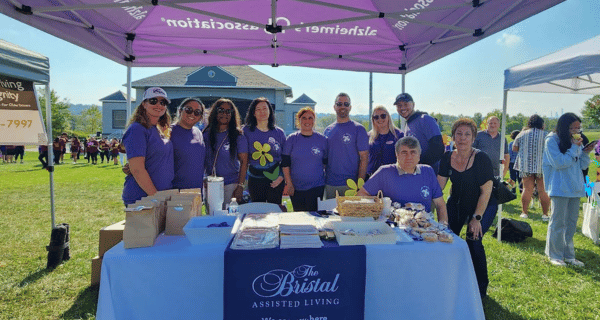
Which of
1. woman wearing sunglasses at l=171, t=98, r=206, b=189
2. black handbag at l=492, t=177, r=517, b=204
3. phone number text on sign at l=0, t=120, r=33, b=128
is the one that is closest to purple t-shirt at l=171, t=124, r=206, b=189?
woman wearing sunglasses at l=171, t=98, r=206, b=189

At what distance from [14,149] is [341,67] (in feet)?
57.3

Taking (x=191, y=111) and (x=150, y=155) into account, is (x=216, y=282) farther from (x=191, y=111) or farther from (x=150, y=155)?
(x=191, y=111)

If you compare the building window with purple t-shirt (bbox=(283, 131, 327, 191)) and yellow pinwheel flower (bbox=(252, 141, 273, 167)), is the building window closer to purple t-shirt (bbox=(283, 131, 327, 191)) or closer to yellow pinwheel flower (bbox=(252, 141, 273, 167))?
yellow pinwheel flower (bbox=(252, 141, 273, 167))

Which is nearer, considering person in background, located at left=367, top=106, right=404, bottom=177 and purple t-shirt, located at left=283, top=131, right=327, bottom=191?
purple t-shirt, located at left=283, top=131, right=327, bottom=191

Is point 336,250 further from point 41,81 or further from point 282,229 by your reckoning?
point 41,81

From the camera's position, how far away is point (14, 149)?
15000 mm

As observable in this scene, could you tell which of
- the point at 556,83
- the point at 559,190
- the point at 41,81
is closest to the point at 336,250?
the point at 559,190

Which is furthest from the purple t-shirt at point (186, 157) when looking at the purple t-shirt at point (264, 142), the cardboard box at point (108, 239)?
the cardboard box at point (108, 239)

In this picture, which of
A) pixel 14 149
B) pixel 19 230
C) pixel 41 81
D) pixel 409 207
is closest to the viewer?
pixel 409 207

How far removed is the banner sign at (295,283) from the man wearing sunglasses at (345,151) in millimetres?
1566

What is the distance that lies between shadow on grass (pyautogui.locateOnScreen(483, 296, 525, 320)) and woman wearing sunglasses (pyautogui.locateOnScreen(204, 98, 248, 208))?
89.1 inches

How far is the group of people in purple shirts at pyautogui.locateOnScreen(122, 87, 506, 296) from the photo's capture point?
2285mm

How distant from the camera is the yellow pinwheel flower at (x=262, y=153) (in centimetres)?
300

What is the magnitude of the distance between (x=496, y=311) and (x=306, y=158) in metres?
1.99
